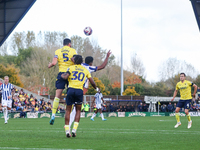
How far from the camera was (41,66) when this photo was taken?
188 ft

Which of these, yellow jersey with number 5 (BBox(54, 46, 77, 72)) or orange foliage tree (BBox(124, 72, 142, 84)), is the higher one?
orange foliage tree (BBox(124, 72, 142, 84))

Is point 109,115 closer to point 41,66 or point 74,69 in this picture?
point 41,66

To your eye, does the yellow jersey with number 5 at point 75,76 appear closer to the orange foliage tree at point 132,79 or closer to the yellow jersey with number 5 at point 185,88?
the yellow jersey with number 5 at point 185,88

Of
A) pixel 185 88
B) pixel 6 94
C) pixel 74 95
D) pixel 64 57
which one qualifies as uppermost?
pixel 64 57

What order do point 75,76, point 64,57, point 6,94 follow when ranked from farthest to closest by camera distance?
point 6,94, point 64,57, point 75,76

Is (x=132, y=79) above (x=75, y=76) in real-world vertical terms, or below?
above

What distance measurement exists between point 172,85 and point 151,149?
71.9 metres

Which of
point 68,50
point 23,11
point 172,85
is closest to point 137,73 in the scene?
point 172,85

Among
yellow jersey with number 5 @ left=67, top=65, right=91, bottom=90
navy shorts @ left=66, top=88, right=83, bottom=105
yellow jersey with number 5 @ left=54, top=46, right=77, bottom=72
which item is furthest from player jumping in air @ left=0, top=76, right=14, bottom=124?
yellow jersey with number 5 @ left=67, top=65, right=91, bottom=90

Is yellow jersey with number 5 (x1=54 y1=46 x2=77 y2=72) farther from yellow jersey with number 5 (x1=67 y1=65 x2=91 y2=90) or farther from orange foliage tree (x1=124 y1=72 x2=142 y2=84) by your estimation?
orange foliage tree (x1=124 y1=72 x2=142 y2=84)

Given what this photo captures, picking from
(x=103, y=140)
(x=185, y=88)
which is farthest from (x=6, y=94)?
(x=103, y=140)

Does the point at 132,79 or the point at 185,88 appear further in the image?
the point at 132,79

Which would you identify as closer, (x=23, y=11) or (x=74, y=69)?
(x=74, y=69)

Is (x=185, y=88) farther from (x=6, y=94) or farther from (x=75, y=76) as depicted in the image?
(x=6, y=94)
